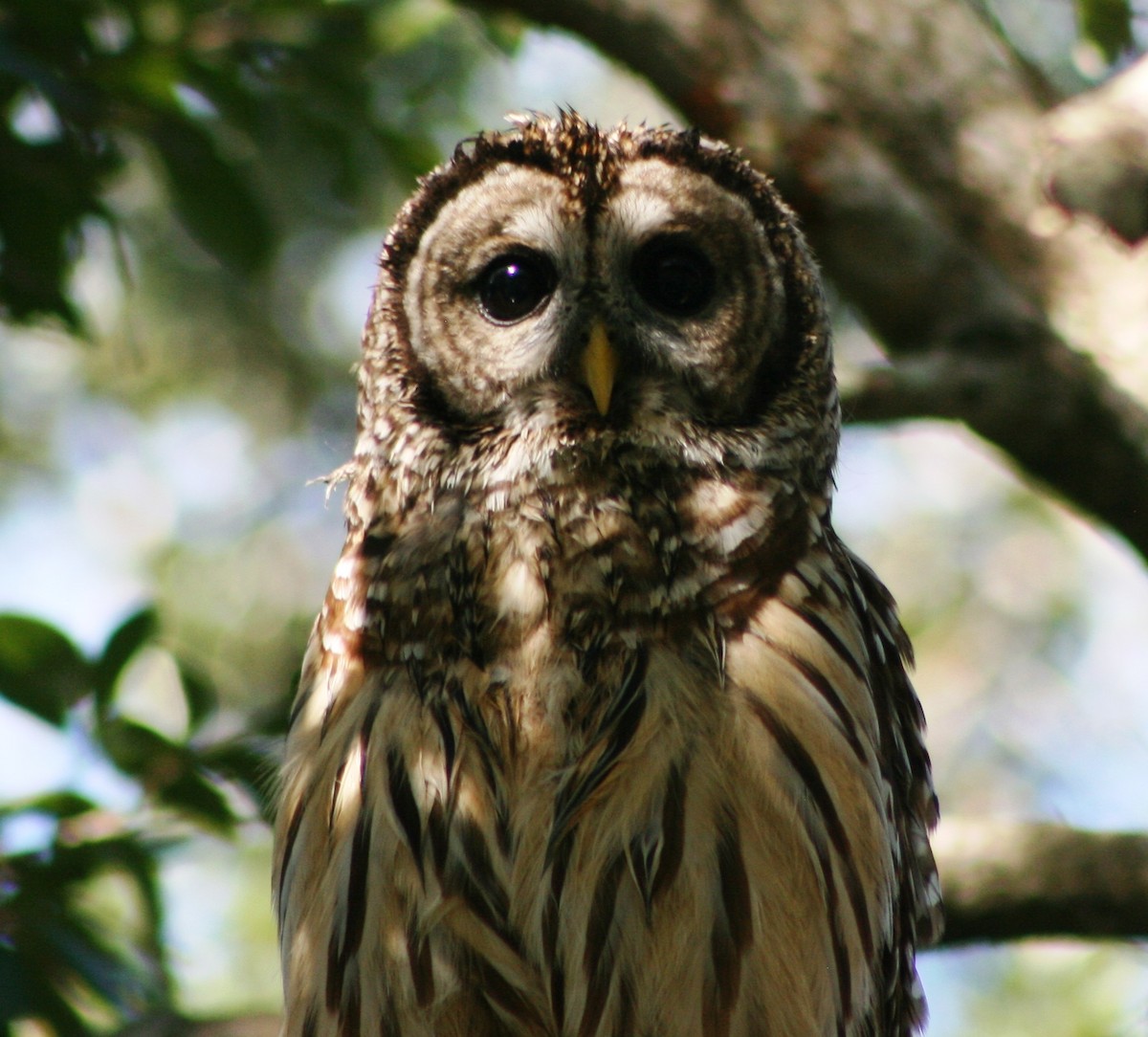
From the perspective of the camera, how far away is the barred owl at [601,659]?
108 inches

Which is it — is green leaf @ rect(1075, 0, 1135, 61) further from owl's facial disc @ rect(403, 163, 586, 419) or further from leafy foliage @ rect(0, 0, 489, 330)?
leafy foliage @ rect(0, 0, 489, 330)

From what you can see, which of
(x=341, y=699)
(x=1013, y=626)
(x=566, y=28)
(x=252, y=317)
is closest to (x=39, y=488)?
(x=252, y=317)

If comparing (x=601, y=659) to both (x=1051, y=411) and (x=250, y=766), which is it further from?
(x=1051, y=411)

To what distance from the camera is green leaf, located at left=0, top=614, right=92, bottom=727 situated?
9.90 ft

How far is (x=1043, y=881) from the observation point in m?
3.74

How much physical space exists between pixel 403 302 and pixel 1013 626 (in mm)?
7981

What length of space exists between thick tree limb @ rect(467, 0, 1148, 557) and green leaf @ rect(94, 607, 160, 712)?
1860 millimetres

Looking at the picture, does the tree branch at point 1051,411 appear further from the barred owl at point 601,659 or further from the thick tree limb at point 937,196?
the barred owl at point 601,659

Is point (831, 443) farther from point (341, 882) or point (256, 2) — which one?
point (256, 2)

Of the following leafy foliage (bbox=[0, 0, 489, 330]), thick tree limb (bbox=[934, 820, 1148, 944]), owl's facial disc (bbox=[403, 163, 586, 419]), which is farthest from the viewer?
thick tree limb (bbox=[934, 820, 1148, 944])

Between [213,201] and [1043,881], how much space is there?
255 centimetres

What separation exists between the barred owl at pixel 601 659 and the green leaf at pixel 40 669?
1.53ft

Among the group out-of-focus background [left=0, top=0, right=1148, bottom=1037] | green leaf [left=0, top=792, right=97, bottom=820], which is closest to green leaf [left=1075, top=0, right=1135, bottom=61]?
out-of-focus background [left=0, top=0, right=1148, bottom=1037]

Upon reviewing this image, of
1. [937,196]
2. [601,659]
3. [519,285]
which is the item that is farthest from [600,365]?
[937,196]
